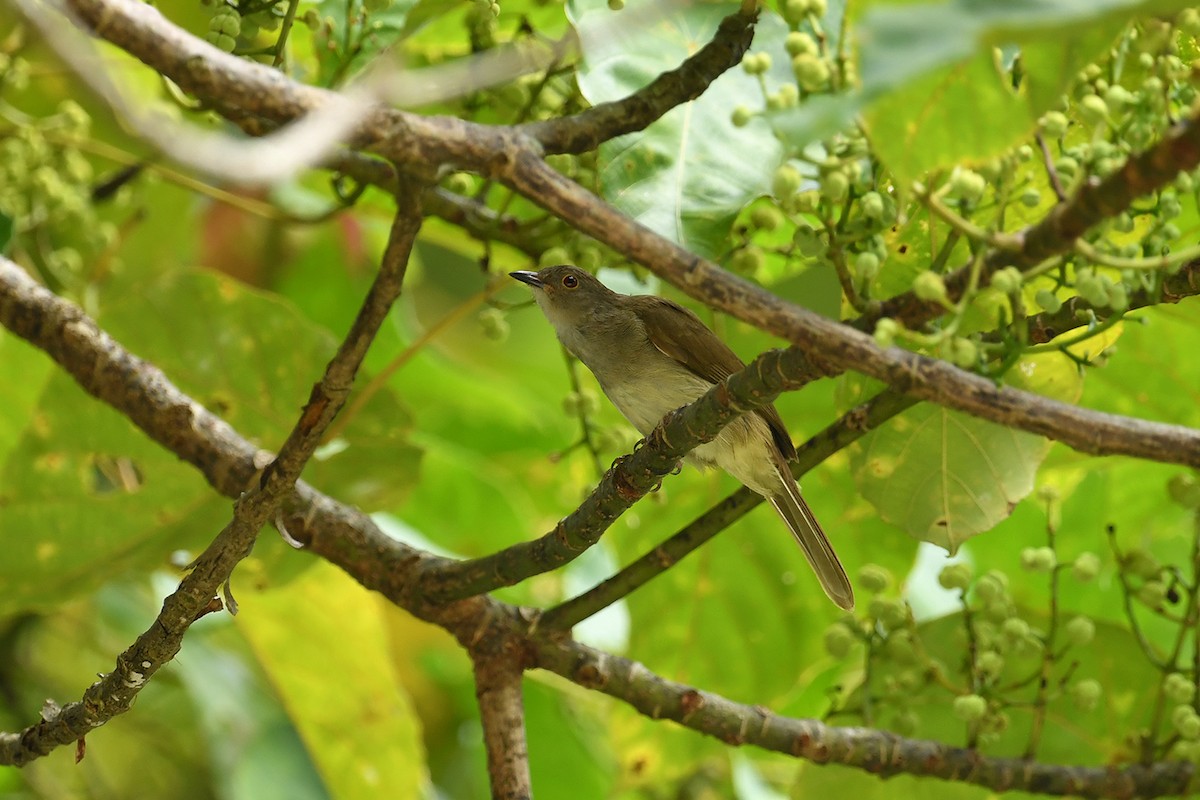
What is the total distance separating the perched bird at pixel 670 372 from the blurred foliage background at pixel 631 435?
0.33 feet

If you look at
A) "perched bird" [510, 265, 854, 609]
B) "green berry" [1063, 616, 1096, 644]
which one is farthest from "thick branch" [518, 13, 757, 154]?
"green berry" [1063, 616, 1096, 644]

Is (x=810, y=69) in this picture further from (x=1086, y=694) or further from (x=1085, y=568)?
(x=1086, y=694)

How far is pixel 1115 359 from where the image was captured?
2.95 meters

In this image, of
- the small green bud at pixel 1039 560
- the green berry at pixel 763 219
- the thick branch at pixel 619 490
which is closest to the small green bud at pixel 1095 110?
the thick branch at pixel 619 490

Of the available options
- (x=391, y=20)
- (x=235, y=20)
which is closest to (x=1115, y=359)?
(x=391, y=20)

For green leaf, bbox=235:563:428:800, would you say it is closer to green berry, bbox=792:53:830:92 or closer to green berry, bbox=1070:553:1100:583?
Result: green berry, bbox=1070:553:1100:583

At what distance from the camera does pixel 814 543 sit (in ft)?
9.66

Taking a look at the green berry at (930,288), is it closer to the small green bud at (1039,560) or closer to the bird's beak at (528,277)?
the small green bud at (1039,560)

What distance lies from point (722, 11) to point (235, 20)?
1002mm

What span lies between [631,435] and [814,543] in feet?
1.58

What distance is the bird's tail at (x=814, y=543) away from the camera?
2875mm

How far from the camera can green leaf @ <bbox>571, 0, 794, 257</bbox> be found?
227cm

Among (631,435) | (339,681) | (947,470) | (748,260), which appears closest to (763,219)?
(748,260)

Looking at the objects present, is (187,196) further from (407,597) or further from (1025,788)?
(1025,788)
